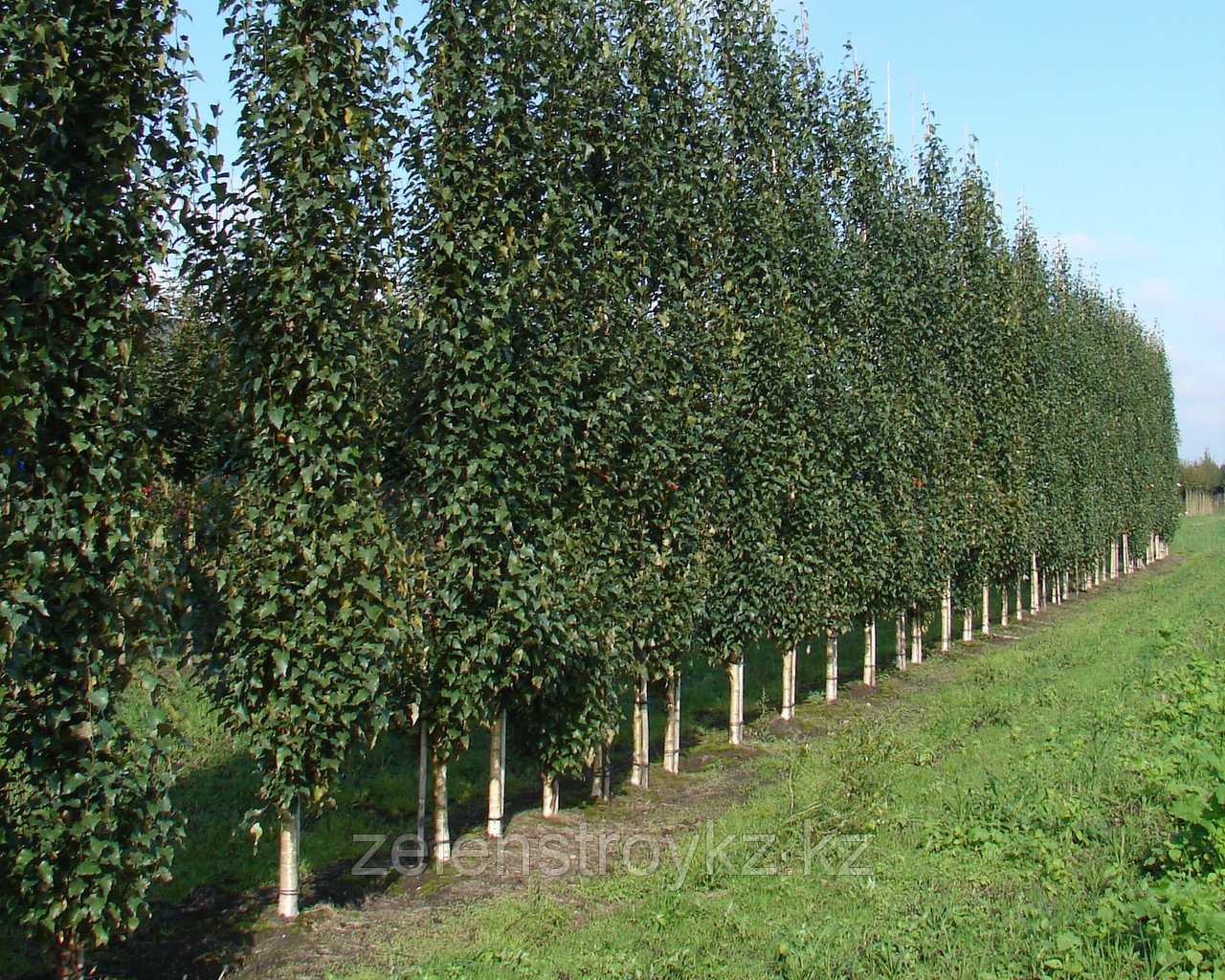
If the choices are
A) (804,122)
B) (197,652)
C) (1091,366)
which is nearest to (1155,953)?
(197,652)

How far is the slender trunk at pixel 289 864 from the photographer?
717 cm

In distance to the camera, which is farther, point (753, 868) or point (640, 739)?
point (640, 739)

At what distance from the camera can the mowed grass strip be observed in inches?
237

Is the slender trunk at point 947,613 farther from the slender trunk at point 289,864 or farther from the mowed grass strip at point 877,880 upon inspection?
the slender trunk at point 289,864

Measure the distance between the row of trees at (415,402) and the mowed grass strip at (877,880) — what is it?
1515 millimetres

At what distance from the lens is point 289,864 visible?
7.27 meters

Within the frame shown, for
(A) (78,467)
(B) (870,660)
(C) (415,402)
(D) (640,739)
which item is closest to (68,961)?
(A) (78,467)

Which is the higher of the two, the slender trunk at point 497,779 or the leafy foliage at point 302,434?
the leafy foliage at point 302,434

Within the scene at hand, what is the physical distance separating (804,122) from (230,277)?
10922 mm

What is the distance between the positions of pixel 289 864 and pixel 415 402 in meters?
3.67

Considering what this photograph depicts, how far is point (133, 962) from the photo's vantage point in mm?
6531

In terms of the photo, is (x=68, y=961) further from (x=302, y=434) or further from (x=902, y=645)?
(x=902, y=645)

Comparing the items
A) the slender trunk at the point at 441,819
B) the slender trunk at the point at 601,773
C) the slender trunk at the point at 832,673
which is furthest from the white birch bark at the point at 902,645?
the slender trunk at the point at 441,819

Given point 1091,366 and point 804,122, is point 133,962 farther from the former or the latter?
point 1091,366
